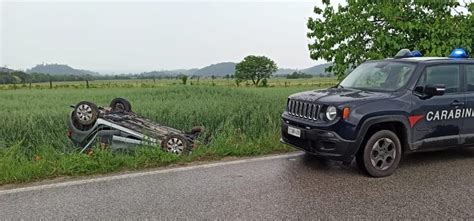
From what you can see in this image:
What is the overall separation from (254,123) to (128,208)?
14.5ft

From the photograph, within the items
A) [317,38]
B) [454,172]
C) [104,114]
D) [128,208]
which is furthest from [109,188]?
[317,38]

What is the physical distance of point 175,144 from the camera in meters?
5.85

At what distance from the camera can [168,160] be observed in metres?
5.25

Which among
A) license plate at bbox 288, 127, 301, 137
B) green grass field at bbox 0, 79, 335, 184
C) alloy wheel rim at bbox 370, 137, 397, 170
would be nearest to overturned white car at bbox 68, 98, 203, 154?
green grass field at bbox 0, 79, 335, 184

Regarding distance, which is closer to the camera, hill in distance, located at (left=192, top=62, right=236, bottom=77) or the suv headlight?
the suv headlight

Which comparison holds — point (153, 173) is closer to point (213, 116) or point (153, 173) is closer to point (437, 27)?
point (213, 116)

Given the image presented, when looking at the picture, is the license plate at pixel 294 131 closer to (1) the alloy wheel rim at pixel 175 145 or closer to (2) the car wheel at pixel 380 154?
(2) the car wheel at pixel 380 154

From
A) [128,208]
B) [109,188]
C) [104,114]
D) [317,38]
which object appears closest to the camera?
[128,208]

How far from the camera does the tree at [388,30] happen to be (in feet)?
28.5

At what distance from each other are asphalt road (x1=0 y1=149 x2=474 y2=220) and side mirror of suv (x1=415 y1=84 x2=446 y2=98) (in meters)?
1.07

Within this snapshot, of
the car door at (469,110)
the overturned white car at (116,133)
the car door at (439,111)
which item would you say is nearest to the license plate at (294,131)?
the car door at (439,111)

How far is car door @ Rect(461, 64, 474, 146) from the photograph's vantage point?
17.5ft

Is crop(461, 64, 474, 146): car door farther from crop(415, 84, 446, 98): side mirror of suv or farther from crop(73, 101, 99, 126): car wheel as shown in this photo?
crop(73, 101, 99, 126): car wheel

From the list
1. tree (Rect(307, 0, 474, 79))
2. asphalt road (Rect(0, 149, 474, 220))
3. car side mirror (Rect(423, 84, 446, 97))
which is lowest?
asphalt road (Rect(0, 149, 474, 220))
